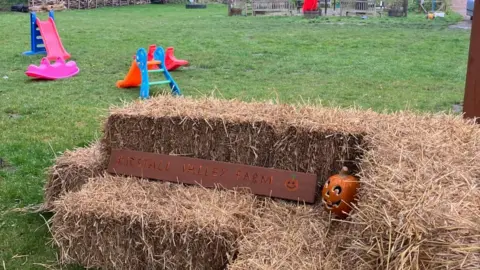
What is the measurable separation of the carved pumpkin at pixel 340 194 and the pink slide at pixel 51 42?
902 centimetres

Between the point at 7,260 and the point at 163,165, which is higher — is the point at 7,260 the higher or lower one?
the lower one

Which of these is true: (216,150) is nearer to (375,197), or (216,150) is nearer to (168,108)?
(168,108)

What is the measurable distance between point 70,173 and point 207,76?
602 centimetres

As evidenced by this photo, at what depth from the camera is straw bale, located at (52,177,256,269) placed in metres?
3.50

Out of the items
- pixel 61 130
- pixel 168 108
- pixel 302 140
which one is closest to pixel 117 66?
pixel 61 130

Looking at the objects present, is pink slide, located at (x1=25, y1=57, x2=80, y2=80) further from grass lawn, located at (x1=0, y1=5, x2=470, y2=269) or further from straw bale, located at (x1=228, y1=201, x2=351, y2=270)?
straw bale, located at (x1=228, y1=201, x2=351, y2=270)

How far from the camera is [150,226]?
3.61 m

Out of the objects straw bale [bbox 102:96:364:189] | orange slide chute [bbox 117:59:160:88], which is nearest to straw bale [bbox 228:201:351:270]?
straw bale [bbox 102:96:364:189]

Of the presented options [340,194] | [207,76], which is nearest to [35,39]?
[207,76]

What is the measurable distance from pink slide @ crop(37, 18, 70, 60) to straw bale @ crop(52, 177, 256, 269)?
821 cm

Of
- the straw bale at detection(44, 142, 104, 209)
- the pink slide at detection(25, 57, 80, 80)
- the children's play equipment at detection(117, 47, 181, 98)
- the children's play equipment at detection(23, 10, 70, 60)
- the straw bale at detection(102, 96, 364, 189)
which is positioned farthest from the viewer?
the children's play equipment at detection(23, 10, 70, 60)

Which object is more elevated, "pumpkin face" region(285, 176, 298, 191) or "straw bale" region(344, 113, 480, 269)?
"straw bale" region(344, 113, 480, 269)

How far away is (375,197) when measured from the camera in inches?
106

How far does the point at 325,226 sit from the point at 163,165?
4.67 feet
